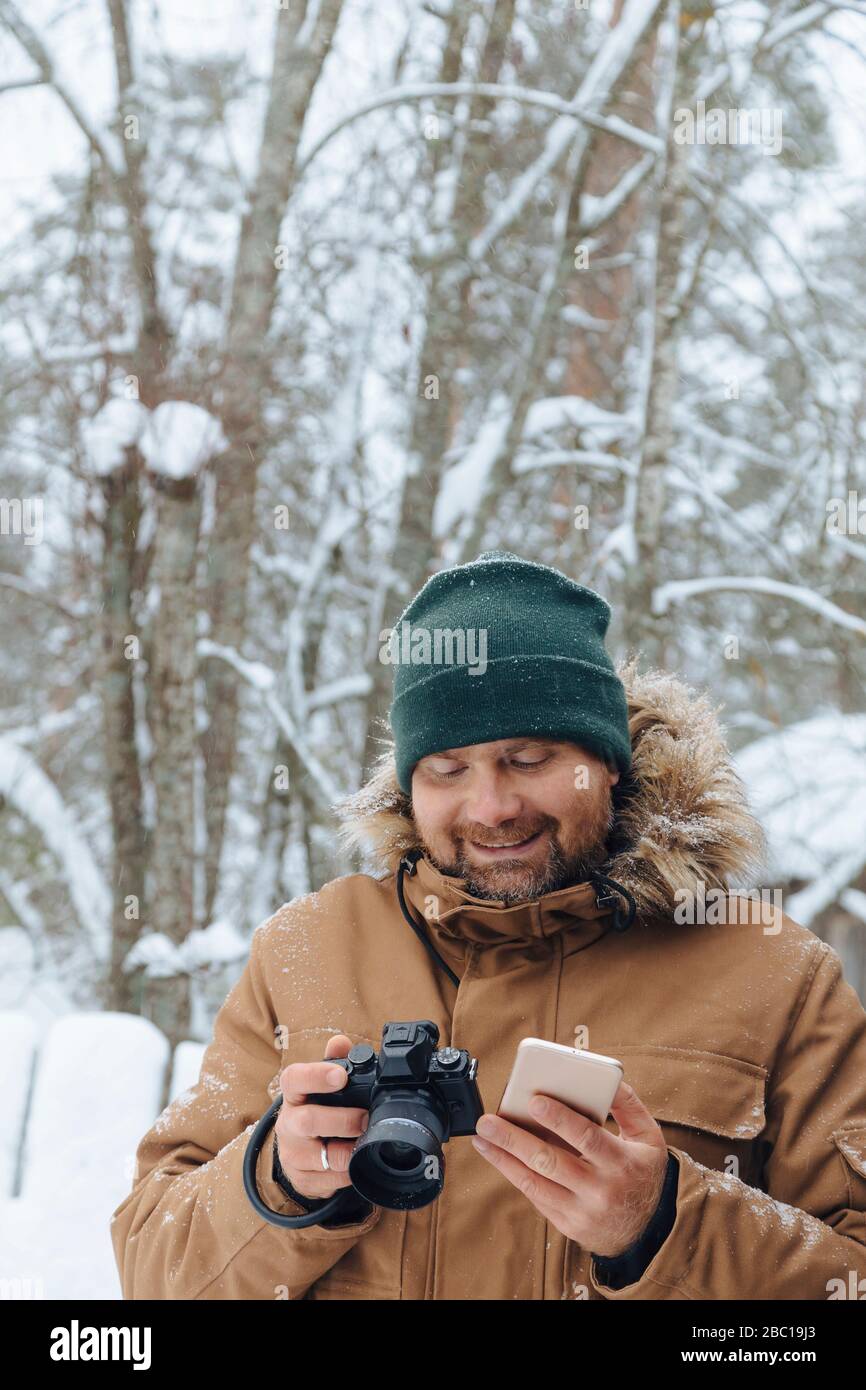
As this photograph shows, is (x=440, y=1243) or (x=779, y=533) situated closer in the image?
(x=440, y=1243)

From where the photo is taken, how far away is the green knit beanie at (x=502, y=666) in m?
1.89

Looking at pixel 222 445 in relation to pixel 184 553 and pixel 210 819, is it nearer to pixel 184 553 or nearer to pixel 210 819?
pixel 184 553

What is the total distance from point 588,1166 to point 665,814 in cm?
67

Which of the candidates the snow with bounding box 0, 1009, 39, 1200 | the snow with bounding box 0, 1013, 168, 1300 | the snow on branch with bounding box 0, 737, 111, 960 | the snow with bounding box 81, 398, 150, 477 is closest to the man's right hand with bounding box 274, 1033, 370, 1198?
the snow with bounding box 0, 1013, 168, 1300

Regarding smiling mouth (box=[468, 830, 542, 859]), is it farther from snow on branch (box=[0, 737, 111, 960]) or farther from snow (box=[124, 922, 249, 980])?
snow on branch (box=[0, 737, 111, 960])

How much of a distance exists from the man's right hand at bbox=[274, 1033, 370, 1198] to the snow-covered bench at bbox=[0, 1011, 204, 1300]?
4.58 feet

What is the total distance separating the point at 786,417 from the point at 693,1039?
18.7ft

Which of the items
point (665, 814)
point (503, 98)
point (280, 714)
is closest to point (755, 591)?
point (280, 714)

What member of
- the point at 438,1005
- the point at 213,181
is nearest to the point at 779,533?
the point at 213,181

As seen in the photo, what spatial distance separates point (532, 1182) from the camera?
4.66 feet

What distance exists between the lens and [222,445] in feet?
13.8

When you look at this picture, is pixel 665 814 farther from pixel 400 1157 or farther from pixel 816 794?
pixel 816 794

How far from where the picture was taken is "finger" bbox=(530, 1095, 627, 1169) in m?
1.35

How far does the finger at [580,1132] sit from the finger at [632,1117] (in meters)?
0.05
